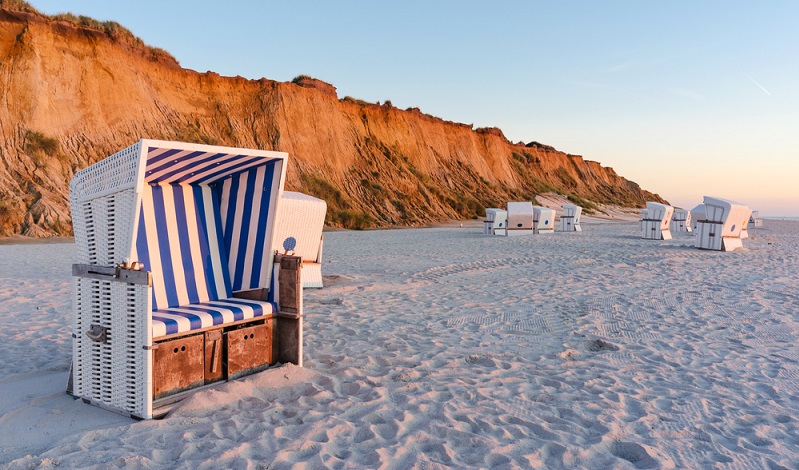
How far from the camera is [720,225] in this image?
14.3 m

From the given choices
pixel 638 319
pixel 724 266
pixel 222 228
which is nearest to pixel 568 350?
pixel 638 319

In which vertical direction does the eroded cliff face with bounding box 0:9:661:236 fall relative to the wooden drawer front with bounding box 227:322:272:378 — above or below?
above

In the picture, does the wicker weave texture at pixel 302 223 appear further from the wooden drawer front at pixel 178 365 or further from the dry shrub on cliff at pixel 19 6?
the dry shrub on cliff at pixel 19 6

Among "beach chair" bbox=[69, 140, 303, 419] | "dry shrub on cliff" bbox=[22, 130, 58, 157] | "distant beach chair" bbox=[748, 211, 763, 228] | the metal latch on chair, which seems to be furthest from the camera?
"distant beach chair" bbox=[748, 211, 763, 228]

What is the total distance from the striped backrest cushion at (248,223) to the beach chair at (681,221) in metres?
24.5

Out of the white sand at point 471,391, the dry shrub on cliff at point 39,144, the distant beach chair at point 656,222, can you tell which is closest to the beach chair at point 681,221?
the distant beach chair at point 656,222

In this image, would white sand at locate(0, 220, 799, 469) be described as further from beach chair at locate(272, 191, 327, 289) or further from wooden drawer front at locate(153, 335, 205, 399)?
beach chair at locate(272, 191, 327, 289)

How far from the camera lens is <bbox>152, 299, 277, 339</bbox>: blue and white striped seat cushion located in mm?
3525

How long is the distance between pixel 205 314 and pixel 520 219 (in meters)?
17.9

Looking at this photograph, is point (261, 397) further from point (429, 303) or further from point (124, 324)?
point (429, 303)

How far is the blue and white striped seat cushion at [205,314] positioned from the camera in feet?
11.6

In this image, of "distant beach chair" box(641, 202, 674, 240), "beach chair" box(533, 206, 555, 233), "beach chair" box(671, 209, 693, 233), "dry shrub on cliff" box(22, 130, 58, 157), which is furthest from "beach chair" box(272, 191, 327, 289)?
"beach chair" box(671, 209, 693, 233)

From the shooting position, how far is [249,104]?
31.5 meters

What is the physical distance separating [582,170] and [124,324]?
71.4 m
